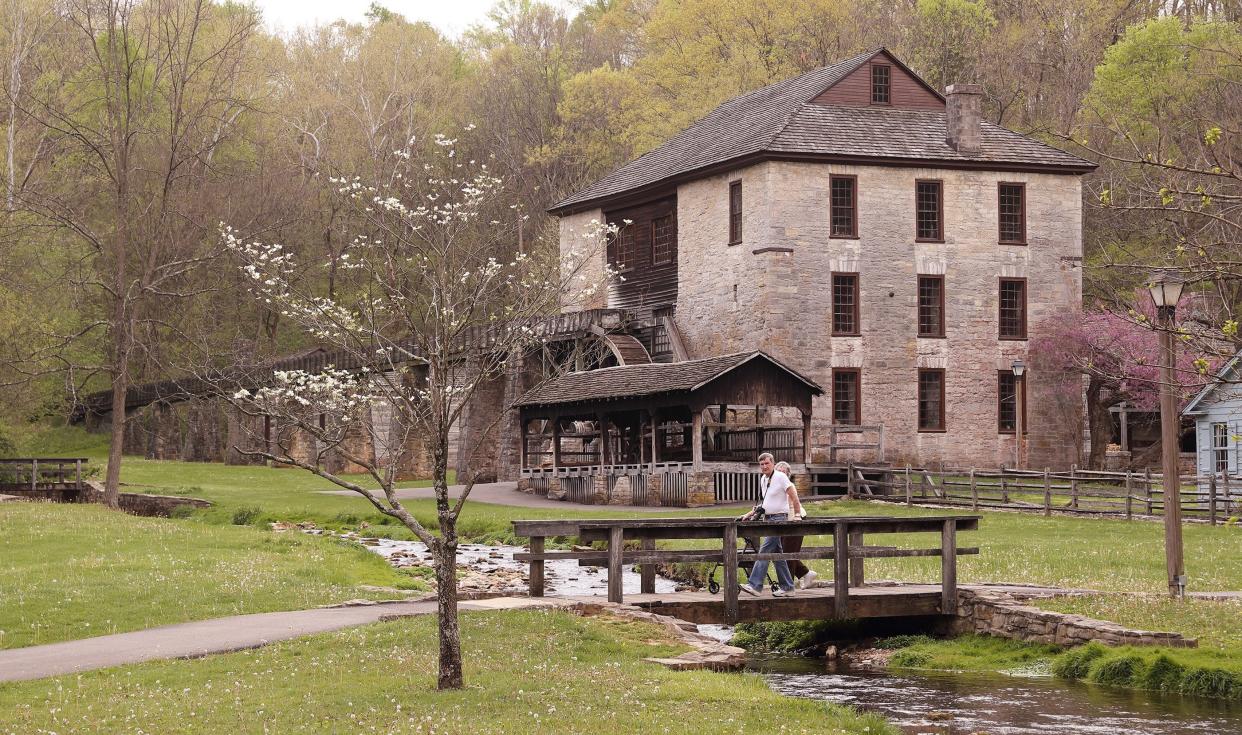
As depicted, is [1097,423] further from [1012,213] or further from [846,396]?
[846,396]

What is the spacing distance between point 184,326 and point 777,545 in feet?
169

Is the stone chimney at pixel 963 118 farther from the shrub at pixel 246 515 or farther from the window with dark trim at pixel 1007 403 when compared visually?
the shrub at pixel 246 515

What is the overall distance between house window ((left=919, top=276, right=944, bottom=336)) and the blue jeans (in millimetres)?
31321

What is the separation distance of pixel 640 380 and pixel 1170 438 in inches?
1048

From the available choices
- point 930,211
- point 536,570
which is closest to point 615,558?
point 536,570

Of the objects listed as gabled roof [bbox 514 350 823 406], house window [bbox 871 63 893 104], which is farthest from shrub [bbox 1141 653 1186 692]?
house window [bbox 871 63 893 104]

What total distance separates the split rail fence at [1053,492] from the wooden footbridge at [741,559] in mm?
11731

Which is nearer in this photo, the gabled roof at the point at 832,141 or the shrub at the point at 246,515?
the shrub at the point at 246,515

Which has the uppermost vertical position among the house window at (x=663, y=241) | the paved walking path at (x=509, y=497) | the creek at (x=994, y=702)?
the house window at (x=663, y=241)

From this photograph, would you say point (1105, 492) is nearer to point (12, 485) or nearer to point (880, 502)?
point (880, 502)

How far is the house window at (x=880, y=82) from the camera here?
172ft

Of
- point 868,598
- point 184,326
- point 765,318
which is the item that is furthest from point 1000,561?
point 184,326

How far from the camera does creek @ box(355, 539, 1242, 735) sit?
14.8 metres

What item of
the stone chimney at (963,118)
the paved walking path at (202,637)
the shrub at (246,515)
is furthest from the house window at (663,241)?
the paved walking path at (202,637)
